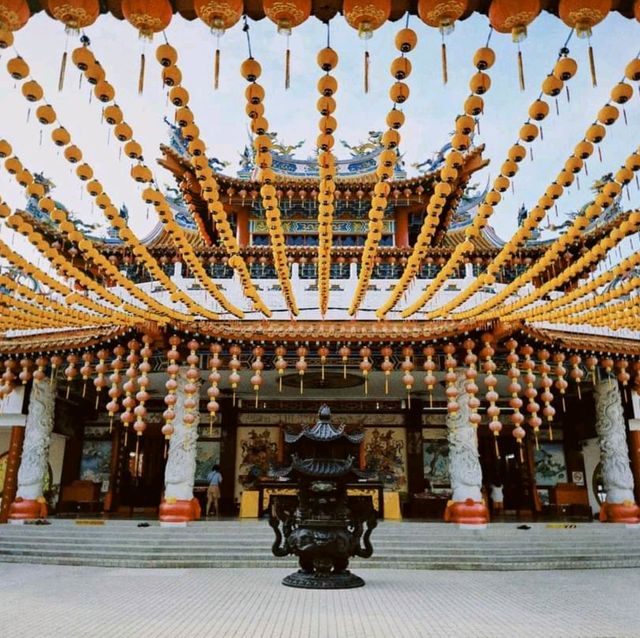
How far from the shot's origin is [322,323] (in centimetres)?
1195

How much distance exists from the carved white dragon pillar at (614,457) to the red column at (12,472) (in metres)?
13.6

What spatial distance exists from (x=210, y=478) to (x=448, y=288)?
26.3 ft

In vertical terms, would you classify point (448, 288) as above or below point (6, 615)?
above

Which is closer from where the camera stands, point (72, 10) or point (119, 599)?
point (72, 10)

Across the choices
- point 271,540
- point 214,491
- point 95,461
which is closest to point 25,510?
point 95,461

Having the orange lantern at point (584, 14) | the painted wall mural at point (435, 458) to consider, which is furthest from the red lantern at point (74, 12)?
the painted wall mural at point (435, 458)

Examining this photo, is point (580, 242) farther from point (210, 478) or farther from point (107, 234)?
point (107, 234)

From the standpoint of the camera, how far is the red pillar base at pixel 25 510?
37.2 feet

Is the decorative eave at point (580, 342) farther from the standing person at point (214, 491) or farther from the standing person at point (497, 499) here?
the standing person at point (214, 491)

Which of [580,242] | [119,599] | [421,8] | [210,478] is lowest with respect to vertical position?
[119,599]

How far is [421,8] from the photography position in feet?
10.7

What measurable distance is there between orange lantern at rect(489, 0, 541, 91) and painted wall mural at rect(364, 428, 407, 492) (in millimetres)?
12819

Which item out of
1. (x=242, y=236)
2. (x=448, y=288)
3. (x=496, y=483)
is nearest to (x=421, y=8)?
(x=448, y=288)

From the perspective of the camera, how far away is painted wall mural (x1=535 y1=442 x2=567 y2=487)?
15406 mm
